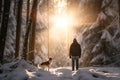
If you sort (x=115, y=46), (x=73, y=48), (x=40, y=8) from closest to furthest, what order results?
(x=73, y=48), (x=115, y=46), (x=40, y=8)

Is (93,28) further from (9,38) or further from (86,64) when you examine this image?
(9,38)

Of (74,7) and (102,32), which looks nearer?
(102,32)

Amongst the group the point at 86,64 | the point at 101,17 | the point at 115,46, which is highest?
the point at 101,17

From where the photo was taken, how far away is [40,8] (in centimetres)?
4866

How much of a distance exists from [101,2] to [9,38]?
1142 centimetres

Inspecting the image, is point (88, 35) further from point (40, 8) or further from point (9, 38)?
point (40, 8)

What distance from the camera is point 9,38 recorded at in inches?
1428

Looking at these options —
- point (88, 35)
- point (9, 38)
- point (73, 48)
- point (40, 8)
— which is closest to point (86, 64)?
point (88, 35)

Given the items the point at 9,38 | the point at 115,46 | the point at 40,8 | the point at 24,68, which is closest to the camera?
the point at 24,68

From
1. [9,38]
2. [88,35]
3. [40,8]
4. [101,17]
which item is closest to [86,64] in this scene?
[88,35]

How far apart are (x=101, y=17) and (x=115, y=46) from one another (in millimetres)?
3361

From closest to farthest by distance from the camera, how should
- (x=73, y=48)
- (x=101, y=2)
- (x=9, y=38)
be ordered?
(x=73, y=48) → (x=101, y=2) → (x=9, y=38)

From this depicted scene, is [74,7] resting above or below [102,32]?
above

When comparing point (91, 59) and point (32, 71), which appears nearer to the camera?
point (32, 71)
